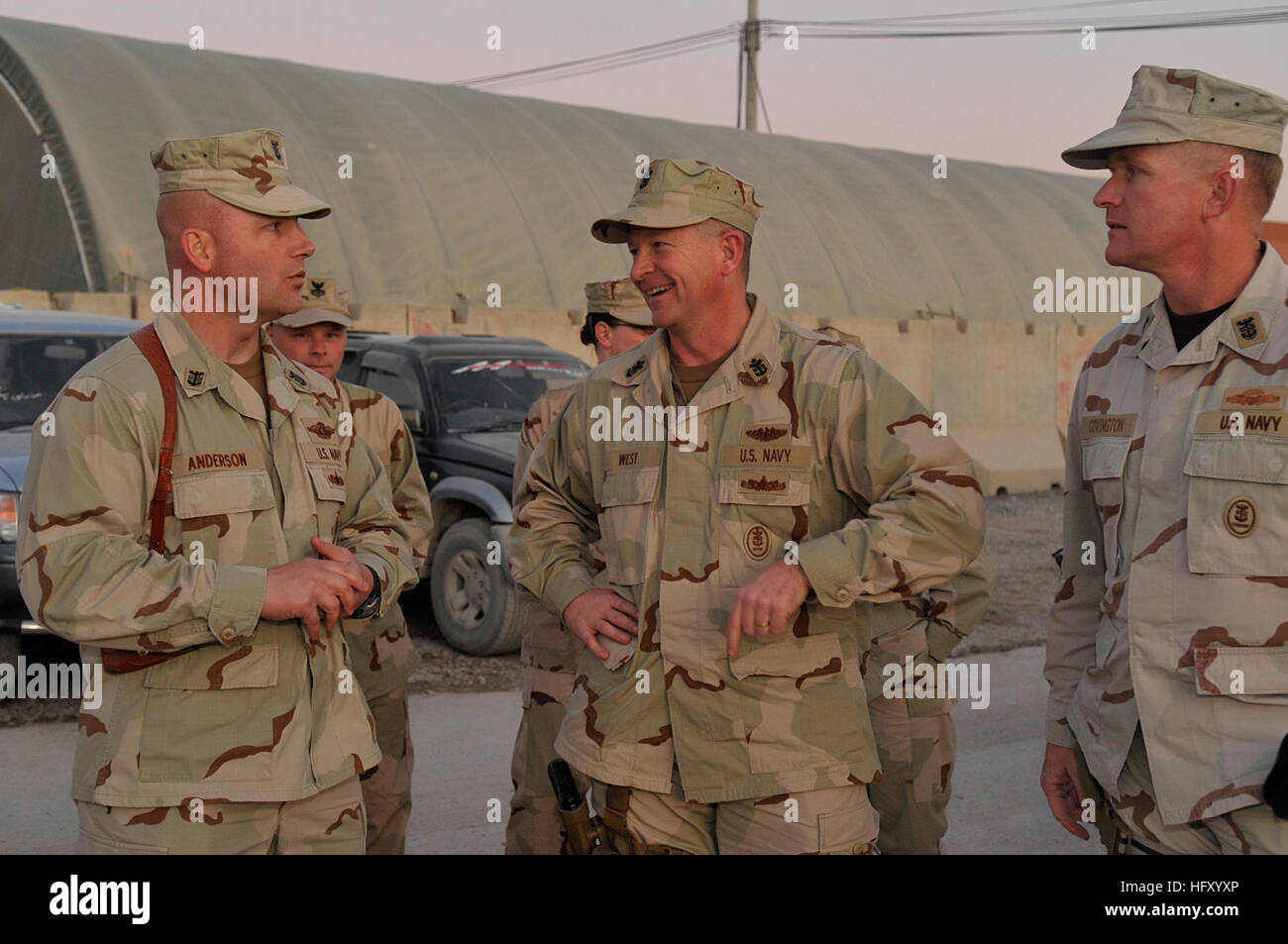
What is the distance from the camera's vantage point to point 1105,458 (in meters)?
3.19

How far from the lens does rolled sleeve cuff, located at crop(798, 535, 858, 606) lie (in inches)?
121

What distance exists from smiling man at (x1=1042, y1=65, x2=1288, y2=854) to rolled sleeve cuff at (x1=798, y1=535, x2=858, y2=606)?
631mm

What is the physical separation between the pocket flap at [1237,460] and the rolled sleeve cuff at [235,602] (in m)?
2.09

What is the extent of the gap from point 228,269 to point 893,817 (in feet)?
9.60

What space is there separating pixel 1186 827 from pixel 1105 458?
0.86m

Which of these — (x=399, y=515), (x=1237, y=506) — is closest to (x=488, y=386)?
(x=399, y=515)

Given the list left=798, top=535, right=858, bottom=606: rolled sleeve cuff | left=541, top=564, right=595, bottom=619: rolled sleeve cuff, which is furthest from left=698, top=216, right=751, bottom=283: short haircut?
left=541, top=564, right=595, bottom=619: rolled sleeve cuff

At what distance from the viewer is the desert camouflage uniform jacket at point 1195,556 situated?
9.23 feet

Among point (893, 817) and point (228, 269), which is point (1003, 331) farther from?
point (228, 269)

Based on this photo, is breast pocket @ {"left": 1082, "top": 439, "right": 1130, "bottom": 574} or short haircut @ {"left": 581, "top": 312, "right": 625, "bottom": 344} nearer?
breast pocket @ {"left": 1082, "top": 439, "right": 1130, "bottom": 574}

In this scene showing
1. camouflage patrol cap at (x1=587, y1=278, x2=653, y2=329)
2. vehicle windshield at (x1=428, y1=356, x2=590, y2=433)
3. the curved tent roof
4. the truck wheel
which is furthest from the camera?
the curved tent roof

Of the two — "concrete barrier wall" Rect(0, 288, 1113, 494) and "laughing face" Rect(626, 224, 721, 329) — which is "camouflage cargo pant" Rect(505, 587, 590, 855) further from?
"concrete barrier wall" Rect(0, 288, 1113, 494)

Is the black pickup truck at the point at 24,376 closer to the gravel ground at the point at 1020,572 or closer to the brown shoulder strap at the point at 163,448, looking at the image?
the brown shoulder strap at the point at 163,448
